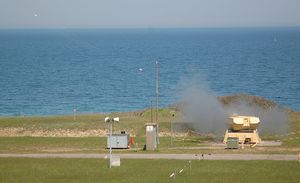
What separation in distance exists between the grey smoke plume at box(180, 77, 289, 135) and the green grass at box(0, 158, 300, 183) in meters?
18.4

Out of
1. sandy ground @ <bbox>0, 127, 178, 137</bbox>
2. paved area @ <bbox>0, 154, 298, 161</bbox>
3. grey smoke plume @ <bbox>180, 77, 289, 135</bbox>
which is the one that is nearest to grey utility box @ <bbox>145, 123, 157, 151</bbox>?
paved area @ <bbox>0, 154, 298, 161</bbox>

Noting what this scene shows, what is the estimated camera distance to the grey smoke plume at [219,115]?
2630 inches

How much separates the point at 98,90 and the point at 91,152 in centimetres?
8328

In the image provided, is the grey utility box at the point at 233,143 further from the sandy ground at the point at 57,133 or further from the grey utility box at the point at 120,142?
the sandy ground at the point at 57,133

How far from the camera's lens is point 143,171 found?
144 feet

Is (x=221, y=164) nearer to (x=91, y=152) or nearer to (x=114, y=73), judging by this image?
(x=91, y=152)

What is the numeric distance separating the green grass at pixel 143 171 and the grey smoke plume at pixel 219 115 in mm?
18427

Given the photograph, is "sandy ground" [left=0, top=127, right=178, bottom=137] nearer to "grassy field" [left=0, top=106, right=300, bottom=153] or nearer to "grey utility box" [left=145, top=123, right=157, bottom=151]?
"grassy field" [left=0, top=106, right=300, bottom=153]

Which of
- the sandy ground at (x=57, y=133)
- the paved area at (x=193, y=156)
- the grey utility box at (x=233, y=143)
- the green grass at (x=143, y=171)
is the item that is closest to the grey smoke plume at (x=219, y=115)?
the sandy ground at (x=57, y=133)

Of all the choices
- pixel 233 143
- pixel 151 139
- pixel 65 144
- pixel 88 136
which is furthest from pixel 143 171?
pixel 88 136

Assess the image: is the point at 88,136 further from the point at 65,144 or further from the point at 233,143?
the point at 233,143

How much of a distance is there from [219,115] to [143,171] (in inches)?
980

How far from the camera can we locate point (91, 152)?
53656 mm

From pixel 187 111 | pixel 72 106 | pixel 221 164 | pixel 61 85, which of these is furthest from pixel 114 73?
pixel 221 164
